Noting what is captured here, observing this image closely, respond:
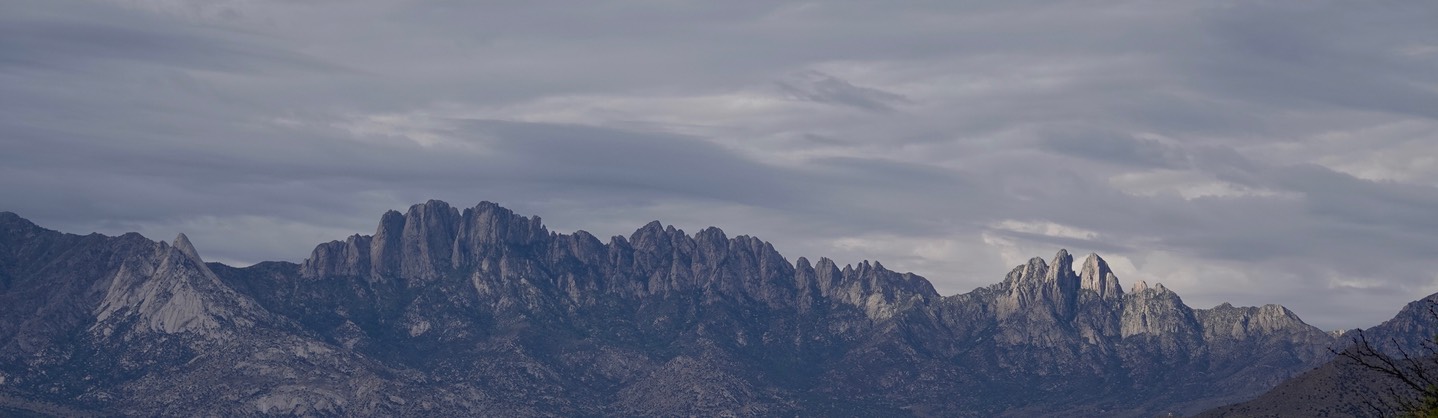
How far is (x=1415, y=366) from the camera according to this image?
299 feet

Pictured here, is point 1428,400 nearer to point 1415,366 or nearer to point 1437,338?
point 1437,338

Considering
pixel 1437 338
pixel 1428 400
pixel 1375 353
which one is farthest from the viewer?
pixel 1428 400

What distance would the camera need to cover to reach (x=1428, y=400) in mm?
105562

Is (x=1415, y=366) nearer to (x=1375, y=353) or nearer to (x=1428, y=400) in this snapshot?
(x=1375, y=353)

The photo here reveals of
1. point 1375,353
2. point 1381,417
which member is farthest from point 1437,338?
point 1375,353

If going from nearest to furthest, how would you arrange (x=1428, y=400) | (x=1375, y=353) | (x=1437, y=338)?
(x=1375, y=353)
(x=1437, y=338)
(x=1428, y=400)

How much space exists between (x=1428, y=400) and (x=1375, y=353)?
23088 mm

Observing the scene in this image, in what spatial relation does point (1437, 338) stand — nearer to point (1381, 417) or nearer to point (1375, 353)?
point (1381, 417)

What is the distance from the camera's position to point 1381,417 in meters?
99.8

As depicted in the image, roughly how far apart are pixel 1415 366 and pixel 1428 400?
16463mm

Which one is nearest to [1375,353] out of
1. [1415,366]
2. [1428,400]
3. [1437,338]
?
A: [1415,366]

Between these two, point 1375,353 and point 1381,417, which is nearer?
point 1375,353

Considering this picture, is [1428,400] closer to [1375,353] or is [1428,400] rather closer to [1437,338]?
[1437,338]

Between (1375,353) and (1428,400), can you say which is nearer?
(1375,353)
